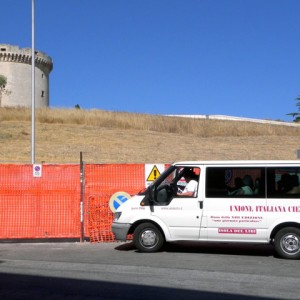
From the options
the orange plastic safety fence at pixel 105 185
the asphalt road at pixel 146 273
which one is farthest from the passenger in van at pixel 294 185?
the orange plastic safety fence at pixel 105 185

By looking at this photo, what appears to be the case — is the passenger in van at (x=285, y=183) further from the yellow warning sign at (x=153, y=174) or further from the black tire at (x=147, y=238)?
the yellow warning sign at (x=153, y=174)

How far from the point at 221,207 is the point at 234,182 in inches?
22.4

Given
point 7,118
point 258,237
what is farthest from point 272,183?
point 7,118

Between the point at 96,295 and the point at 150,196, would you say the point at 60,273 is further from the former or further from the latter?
the point at 150,196

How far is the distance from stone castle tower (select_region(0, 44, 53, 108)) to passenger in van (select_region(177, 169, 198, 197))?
73.6 meters

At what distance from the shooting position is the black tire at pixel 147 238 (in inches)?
456

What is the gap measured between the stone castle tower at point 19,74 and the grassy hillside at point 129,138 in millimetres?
27936

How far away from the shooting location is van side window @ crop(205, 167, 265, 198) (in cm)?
1110

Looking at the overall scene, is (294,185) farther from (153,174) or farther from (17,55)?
(17,55)

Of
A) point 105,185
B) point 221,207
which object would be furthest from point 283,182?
point 105,185

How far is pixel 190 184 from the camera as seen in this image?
1147 cm

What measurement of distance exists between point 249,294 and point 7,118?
47.3 m

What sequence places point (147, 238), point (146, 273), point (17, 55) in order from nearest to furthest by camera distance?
point (146, 273) → point (147, 238) → point (17, 55)

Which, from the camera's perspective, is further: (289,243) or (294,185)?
(294,185)
